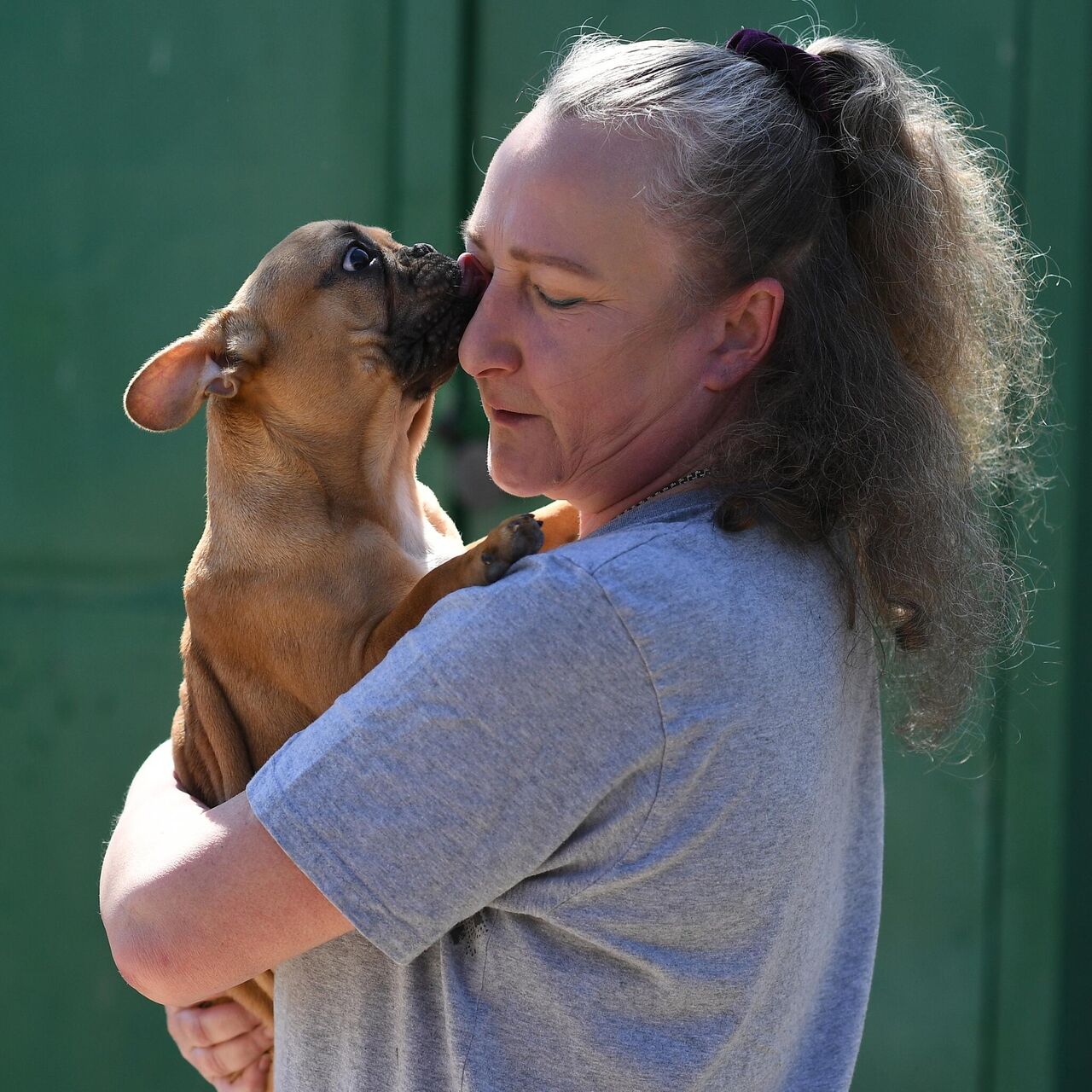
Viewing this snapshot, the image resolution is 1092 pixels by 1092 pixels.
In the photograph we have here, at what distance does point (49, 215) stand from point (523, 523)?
8.24ft

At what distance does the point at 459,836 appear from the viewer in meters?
1.38

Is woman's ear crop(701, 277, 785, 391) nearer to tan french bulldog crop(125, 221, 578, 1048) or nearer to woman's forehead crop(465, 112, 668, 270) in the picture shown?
woman's forehead crop(465, 112, 668, 270)

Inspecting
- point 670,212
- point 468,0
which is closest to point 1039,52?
point 468,0

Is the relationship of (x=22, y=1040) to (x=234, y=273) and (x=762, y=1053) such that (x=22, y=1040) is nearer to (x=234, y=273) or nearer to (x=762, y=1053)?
(x=234, y=273)

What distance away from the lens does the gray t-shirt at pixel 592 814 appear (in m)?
1.38

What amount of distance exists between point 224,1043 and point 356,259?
1.57m

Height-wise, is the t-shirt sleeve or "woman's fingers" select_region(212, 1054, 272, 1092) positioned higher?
the t-shirt sleeve

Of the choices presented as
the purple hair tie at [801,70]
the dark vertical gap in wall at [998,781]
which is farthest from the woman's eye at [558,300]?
the dark vertical gap in wall at [998,781]

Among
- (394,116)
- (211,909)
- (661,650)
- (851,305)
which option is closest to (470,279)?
(851,305)

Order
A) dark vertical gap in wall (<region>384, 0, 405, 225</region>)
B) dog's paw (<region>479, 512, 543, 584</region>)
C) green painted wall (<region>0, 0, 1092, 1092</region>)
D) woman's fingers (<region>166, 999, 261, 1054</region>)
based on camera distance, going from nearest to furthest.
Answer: dog's paw (<region>479, 512, 543, 584</region>) → woman's fingers (<region>166, 999, 261, 1054</region>) → green painted wall (<region>0, 0, 1092, 1092</region>) → dark vertical gap in wall (<region>384, 0, 405, 225</region>)

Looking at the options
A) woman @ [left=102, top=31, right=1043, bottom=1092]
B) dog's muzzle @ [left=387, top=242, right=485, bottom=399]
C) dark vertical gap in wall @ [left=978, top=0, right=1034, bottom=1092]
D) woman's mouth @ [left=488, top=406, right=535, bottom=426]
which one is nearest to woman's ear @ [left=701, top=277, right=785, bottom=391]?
woman @ [left=102, top=31, right=1043, bottom=1092]

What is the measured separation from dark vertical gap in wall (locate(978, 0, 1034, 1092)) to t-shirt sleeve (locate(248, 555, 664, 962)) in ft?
7.49

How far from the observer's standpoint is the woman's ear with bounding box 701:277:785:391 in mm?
1765

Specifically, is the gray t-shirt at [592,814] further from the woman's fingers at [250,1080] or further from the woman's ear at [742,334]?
the woman's fingers at [250,1080]
